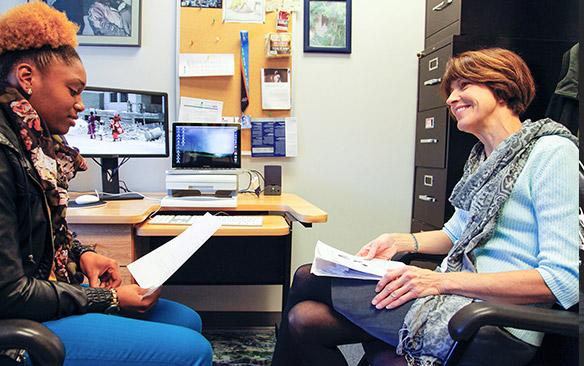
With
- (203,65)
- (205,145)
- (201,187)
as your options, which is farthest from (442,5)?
(201,187)

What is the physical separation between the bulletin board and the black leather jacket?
1501 millimetres

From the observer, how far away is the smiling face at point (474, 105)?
4.32 feet

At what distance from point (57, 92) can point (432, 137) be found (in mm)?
1728

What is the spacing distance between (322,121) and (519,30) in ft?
3.29

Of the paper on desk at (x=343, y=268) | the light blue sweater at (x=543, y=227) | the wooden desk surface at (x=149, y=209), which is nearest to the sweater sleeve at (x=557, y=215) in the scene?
the light blue sweater at (x=543, y=227)

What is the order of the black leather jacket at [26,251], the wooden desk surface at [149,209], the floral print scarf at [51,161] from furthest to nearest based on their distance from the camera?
the wooden desk surface at [149,209]
the floral print scarf at [51,161]
the black leather jacket at [26,251]

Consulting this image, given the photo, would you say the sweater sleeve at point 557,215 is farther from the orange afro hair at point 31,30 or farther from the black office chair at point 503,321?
the orange afro hair at point 31,30

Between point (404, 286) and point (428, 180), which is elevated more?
point (428, 180)

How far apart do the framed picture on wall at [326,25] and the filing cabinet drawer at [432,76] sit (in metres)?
0.42

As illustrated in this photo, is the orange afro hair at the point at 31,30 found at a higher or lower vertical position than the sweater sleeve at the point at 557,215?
higher

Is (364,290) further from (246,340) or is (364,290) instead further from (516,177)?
(246,340)

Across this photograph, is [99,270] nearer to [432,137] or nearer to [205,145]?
[205,145]

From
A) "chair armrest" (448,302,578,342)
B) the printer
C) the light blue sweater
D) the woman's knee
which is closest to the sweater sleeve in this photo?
the light blue sweater

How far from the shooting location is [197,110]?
2432 millimetres
